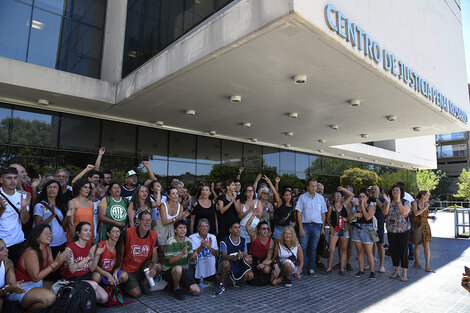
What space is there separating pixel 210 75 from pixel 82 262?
429 centimetres

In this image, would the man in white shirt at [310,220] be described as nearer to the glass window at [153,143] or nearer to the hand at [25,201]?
the hand at [25,201]

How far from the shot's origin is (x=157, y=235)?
528 cm

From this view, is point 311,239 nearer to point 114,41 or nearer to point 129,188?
point 129,188

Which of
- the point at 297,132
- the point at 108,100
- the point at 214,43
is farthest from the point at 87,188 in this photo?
the point at 297,132

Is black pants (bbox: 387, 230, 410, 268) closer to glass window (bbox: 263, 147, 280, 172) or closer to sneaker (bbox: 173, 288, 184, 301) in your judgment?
sneaker (bbox: 173, 288, 184, 301)

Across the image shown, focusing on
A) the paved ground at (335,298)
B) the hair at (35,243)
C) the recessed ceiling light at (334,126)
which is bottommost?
the paved ground at (335,298)

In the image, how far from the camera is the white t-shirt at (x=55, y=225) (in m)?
4.62

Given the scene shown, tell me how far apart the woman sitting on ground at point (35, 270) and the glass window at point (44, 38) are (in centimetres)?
698

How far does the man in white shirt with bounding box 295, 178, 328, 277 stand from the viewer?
653 cm

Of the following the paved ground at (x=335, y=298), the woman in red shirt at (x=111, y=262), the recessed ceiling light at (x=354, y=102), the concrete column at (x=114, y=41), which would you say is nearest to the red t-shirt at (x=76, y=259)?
the woman in red shirt at (x=111, y=262)

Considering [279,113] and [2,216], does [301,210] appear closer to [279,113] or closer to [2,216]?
[279,113]

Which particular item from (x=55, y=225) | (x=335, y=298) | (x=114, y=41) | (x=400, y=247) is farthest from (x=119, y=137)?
(x=400, y=247)

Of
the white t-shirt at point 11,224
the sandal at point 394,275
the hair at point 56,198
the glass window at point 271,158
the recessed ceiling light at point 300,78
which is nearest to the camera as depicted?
the white t-shirt at point 11,224

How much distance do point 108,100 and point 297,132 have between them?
24.8 feet
